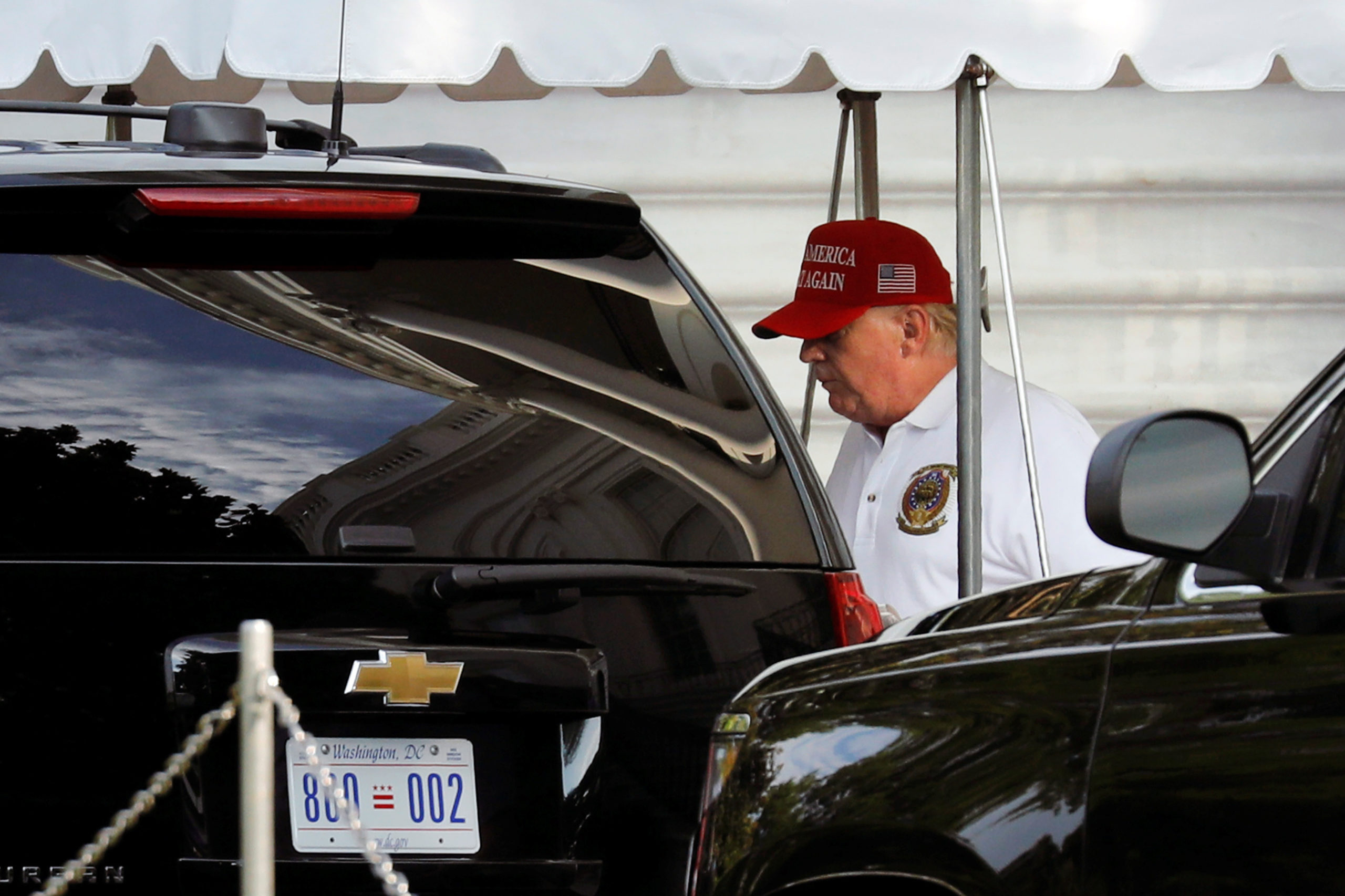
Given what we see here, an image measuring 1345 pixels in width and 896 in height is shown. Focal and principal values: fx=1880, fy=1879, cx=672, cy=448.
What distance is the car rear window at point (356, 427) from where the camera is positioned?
2555 millimetres

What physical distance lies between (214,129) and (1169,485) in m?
1.83

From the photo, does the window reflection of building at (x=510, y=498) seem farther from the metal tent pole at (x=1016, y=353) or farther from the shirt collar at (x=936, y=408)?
the shirt collar at (x=936, y=408)

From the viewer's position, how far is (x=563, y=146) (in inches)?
308

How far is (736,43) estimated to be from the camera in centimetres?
393

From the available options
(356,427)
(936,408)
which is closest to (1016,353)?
(936,408)

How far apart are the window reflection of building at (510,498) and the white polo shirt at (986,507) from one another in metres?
1.76

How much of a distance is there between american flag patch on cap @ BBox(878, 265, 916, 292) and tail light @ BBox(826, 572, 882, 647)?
2.10 metres

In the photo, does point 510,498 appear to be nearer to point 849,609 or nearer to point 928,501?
point 849,609

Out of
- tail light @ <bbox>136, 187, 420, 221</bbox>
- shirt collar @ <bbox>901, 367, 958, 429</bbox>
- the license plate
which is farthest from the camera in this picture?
shirt collar @ <bbox>901, 367, 958, 429</bbox>

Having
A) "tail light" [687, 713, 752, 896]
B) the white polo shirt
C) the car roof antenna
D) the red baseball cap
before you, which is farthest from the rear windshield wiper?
the red baseball cap

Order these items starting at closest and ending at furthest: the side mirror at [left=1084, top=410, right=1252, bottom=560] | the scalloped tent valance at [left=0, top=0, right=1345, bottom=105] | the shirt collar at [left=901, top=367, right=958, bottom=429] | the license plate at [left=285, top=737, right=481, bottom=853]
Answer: the side mirror at [left=1084, top=410, right=1252, bottom=560] → the license plate at [left=285, top=737, right=481, bottom=853] → the scalloped tent valance at [left=0, top=0, right=1345, bottom=105] → the shirt collar at [left=901, top=367, right=958, bottom=429]

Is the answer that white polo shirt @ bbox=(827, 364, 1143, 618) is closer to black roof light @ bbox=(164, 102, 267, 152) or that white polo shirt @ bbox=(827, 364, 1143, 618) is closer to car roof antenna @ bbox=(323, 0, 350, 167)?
car roof antenna @ bbox=(323, 0, 350, 167)

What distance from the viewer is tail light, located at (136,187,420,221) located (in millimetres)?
2619

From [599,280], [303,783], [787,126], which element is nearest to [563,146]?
[787,126]
